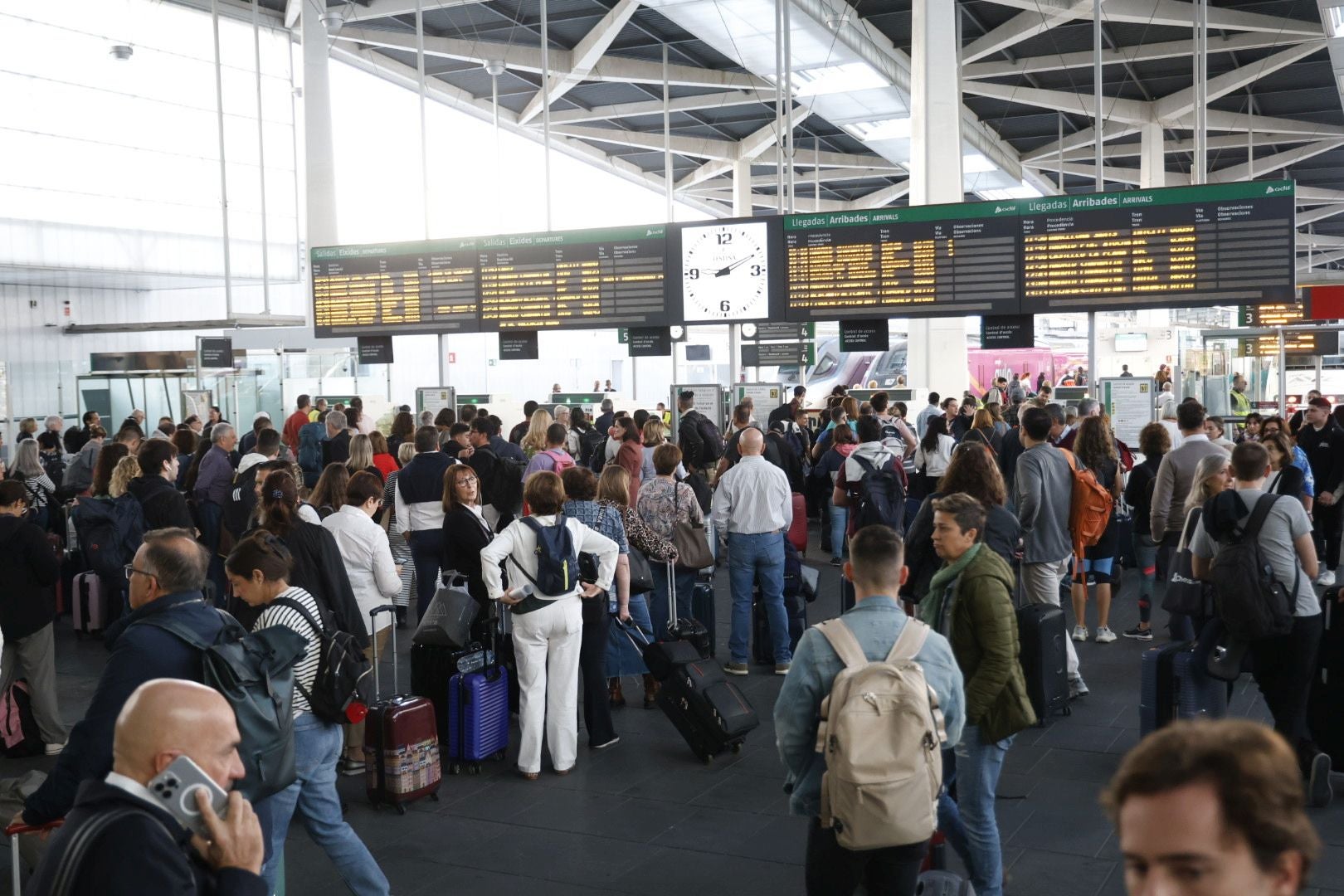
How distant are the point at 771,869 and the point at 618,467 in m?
2.83

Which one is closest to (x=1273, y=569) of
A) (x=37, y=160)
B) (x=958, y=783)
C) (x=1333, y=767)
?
(x=1333, y=767)

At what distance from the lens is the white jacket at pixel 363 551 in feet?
19.0

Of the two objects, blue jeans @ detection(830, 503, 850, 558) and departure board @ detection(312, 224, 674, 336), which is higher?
departure board @ detection(312, 224, 674, 336)

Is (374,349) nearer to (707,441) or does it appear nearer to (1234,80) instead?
(707,441)

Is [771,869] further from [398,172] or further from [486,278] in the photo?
[398,172]

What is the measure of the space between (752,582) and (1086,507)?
88.5 inches

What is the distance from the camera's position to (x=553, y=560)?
19.0 feet

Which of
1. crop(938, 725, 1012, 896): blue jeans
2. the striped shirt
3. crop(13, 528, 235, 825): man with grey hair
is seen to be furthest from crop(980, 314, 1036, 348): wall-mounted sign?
crop(13, 528, 235, 825): man with grey hair

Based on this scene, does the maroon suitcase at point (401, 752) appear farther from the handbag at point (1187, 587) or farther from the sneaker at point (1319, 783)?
the sneaker at point (1319, 783)

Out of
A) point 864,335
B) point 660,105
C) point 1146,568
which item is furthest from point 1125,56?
point 1146,568

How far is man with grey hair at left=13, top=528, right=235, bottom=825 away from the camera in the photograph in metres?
2.93

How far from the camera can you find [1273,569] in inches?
205

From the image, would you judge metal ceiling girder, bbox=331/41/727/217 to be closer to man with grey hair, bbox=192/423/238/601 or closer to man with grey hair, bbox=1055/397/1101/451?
man with grey hair, bbox=192/423/238/601

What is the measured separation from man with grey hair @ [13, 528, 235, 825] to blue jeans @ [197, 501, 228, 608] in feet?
20.4
